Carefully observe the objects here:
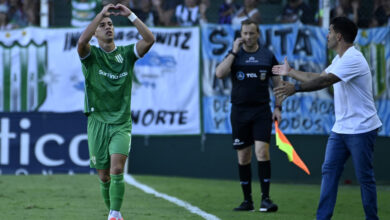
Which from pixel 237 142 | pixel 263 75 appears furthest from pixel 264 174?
pixel 263 75

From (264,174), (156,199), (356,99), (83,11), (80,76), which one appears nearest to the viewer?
(356,99)

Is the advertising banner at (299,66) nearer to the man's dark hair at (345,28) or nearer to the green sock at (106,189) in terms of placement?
the green sock at (106,189)

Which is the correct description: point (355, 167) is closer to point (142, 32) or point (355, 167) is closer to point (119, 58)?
point (142, 32)

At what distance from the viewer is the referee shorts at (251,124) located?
9145mm

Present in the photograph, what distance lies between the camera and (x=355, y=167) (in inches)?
272

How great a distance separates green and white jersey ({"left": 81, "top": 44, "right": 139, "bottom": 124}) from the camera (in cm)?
753

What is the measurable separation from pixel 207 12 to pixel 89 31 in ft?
23.9

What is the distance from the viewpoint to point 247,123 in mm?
9227

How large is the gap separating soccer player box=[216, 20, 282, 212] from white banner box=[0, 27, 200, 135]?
461cm

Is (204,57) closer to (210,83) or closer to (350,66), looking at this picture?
(210,83)

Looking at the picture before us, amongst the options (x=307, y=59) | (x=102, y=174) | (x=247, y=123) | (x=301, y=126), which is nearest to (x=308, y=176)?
(x=301, y=126)

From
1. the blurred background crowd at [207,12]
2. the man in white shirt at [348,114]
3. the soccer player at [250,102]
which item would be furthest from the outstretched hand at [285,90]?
the blurred background crowd at [207,12]

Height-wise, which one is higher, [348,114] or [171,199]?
[348,114]

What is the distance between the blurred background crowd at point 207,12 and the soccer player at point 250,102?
4969mm
